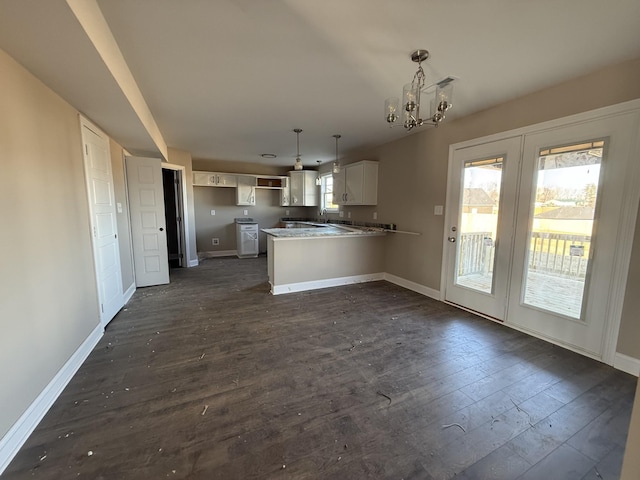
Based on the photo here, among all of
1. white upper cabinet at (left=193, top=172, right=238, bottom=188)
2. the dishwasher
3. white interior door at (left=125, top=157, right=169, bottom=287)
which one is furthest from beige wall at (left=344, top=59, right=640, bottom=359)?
white interior door at (left=125, top=157, right=169, bottom=287)

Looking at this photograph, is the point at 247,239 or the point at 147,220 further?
the point at 247,239

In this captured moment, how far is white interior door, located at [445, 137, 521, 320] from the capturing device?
294 centimetres

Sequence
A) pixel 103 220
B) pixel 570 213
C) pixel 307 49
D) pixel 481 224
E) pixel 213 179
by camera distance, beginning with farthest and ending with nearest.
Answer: pixel 213 179
pixel 481 224
pixel 103 220
pixel 570 213
pixel 307 49

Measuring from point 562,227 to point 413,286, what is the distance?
2101 mm

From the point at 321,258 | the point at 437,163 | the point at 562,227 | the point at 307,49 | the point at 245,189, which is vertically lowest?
the point at 321,258

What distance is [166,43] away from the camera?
6.13 feet

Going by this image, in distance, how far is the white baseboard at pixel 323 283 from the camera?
4027 millimetres

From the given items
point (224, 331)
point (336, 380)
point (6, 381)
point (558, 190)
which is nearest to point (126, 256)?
point (224, 331)

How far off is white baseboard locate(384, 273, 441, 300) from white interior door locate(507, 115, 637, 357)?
1032 mm

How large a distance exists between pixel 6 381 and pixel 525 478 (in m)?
2.76

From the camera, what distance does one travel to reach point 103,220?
117 inches

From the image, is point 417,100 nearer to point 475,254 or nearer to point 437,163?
point 437,163

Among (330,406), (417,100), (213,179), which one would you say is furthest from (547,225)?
(213,179)

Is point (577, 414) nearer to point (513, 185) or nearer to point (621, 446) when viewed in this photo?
point (621, 446)
